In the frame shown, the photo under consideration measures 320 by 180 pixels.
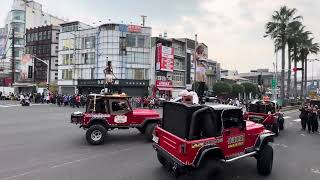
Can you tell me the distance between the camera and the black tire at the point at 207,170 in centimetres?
784

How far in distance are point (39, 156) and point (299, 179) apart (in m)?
7.92

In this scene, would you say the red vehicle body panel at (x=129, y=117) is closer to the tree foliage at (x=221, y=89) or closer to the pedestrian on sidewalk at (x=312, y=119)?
the pedestrian on sidewalk at (x=312, y=119)

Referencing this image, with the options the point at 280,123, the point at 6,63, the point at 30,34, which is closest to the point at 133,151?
the point at 280,123

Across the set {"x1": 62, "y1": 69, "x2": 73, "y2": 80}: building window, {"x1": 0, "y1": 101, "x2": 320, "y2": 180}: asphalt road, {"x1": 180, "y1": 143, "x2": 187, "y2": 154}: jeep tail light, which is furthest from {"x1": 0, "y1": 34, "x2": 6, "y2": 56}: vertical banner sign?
{"x1": 180, "y1": 143, "x2": 187, "y2": 154}: jeep tail light

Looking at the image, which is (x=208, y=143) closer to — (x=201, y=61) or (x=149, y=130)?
(x=149, y=130)

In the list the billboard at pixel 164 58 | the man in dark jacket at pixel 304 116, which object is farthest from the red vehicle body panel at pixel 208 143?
the billboard at pixel 164 58

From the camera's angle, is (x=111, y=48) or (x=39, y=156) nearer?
(x=39, y=156)

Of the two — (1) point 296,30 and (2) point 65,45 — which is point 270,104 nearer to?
(1) point 296,30

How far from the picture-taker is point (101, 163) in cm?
1074

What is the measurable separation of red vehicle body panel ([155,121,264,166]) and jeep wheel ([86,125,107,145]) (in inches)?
181

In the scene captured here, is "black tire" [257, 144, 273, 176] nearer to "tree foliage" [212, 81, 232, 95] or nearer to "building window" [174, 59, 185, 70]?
"building window" [174, 59, 185, 70]

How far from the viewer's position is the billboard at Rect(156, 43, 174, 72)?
59959 millimetres

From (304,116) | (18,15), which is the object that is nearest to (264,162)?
(304,116)

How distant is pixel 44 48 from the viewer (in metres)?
74.4
